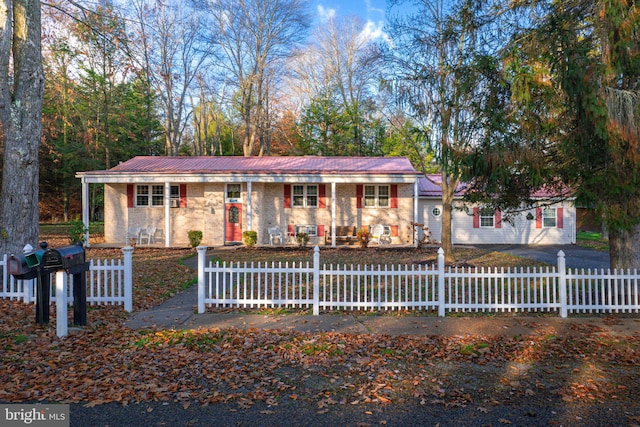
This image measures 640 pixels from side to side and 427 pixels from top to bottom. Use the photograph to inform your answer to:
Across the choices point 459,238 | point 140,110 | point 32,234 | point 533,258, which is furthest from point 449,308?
point 140,110

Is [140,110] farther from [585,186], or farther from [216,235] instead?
[585,186]

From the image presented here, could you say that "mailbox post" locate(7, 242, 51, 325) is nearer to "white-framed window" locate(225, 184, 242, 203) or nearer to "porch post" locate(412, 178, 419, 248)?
"white-framed window" locate(225, 184, 242, 203)

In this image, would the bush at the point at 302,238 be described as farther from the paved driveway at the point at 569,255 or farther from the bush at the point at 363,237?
the paved driveway at the point at 569,255

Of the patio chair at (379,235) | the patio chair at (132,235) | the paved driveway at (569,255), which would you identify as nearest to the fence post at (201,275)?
the paved driveway at (569,255)

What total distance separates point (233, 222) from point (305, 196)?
12.0 feet

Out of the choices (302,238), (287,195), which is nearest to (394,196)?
(302,238)

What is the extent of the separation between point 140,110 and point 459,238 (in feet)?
87.2

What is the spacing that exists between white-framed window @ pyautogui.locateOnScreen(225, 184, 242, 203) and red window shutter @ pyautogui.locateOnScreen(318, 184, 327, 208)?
3826 mm

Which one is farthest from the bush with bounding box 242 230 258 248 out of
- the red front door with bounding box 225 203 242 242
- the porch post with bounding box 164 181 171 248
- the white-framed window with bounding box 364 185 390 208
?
the white-framed window with bounding box 364 185 390 208

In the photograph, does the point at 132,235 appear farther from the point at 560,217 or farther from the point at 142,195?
the point at 560,217

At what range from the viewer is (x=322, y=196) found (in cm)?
1962

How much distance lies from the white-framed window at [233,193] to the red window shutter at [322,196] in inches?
151

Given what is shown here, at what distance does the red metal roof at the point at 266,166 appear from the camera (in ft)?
60.4

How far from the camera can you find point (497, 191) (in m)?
7.58
